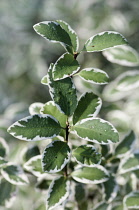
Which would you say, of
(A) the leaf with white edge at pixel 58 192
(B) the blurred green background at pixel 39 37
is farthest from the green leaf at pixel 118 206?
(B) the blurred green background at pixel 39 37

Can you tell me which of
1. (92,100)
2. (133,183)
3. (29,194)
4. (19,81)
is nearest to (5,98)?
(19,81)

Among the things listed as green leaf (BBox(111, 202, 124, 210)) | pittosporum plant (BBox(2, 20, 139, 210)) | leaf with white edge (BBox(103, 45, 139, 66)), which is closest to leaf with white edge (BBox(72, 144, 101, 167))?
pittosporum plant (BBox(2, 20, 139, 210))

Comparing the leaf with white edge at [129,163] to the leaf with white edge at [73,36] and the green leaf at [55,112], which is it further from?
the leaf with white edge at [73,36]

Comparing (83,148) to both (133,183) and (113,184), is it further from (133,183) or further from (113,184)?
(133,183)

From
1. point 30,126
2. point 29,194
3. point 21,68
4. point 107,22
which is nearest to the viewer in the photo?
point 30,126

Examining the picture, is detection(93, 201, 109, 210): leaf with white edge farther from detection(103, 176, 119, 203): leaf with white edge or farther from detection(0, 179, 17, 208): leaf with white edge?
detection(0, 179, 17, 208): leaf with white edge

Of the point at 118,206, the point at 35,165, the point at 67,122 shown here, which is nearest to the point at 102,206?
the point at 118,206
